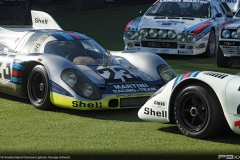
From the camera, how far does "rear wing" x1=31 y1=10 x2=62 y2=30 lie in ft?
34.9

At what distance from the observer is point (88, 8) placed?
1115 inches

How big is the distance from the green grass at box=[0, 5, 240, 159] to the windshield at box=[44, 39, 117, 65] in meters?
0.84

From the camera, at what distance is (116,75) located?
27.5ft

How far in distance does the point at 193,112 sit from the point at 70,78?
6.79ft

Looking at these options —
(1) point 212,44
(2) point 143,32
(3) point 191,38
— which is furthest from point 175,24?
(1) point 212,44

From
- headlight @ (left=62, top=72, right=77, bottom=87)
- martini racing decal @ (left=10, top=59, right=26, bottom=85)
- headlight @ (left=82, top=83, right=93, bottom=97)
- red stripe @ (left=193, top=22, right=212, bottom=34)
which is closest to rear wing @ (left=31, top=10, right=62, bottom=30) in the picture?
martini racing decal @ (left=10, top=59, right=26, bottom=85)

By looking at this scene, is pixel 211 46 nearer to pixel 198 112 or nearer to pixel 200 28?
pixel 200 28

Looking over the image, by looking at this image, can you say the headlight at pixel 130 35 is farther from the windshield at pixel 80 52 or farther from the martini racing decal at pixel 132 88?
the martini racing decal at pixel 132 88

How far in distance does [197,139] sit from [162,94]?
64cm

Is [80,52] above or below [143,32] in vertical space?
above

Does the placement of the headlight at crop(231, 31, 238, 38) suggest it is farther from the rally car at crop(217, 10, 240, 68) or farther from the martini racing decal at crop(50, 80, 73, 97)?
the martini racing decal at crop(50, 80, 73, 97)

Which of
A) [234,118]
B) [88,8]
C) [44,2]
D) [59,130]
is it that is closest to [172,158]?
[234,118]

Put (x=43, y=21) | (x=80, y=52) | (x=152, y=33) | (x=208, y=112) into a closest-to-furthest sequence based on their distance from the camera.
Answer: (x=208, y=112), (x=80, y=52), (x=43, y=21), (x=152, y=33)

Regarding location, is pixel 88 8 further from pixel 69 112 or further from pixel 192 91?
pixel 192 91
